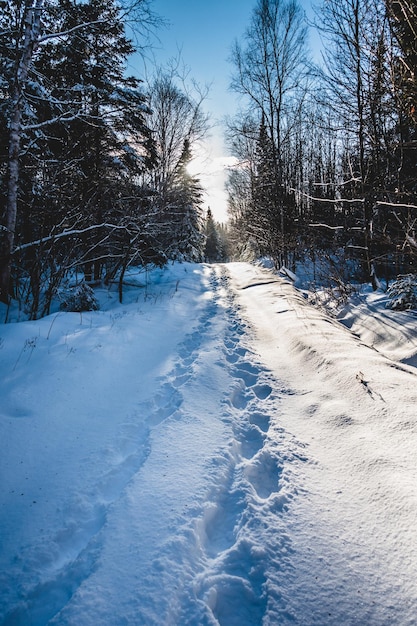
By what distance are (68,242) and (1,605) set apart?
6742mm

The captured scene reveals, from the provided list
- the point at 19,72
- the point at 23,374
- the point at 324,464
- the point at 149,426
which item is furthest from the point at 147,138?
the point at 324,464

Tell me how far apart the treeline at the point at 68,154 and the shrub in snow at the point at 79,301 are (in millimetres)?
518

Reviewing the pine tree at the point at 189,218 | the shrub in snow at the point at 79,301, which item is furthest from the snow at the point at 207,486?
the pine tree at the point at 189,218

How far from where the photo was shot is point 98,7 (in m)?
7.88

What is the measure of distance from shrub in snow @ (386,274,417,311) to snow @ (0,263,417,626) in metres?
1.74

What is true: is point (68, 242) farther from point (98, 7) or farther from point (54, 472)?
point (98, 7)

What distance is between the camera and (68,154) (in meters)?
7.25

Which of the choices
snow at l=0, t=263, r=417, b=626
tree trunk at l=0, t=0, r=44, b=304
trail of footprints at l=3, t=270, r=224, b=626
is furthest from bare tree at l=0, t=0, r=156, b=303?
trail of footprints at l=3, t=270, r=224, b=626

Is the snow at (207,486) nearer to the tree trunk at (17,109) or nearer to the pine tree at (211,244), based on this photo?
the tree trunk at (17,109)

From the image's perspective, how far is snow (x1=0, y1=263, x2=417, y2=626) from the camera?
1.37 metres

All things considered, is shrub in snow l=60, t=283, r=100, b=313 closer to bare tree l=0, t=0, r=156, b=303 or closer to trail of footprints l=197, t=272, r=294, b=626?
bare tree l=0, t=0, r=156, b=303

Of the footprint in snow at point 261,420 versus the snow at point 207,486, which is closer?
the snow at point 207,486

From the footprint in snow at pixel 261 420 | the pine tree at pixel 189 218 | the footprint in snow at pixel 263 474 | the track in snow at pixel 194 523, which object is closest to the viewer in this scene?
the track in snow at pixel 194 523

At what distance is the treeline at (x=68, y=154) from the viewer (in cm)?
530
